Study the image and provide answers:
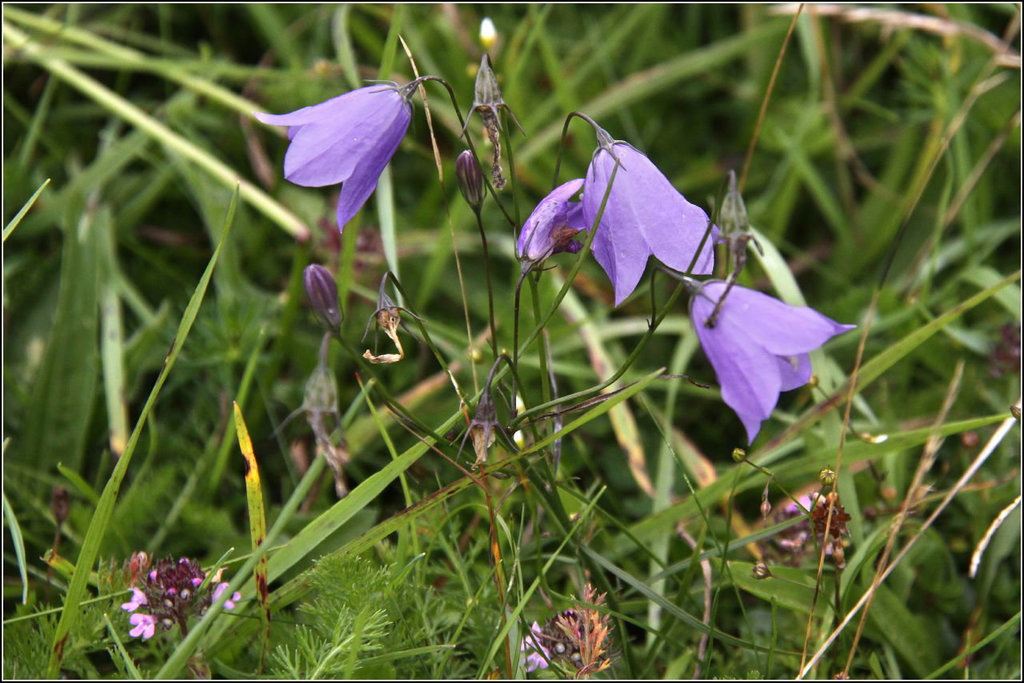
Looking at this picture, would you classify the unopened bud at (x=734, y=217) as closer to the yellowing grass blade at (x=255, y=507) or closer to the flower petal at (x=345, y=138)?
the flower petal at (x=345, y=138)

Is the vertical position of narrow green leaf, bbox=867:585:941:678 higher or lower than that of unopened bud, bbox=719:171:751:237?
lower

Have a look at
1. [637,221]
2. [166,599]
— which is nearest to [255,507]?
[166,599]

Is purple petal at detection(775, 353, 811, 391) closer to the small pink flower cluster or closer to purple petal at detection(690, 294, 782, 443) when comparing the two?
purple petal at detection(690, 294, 782, 443)

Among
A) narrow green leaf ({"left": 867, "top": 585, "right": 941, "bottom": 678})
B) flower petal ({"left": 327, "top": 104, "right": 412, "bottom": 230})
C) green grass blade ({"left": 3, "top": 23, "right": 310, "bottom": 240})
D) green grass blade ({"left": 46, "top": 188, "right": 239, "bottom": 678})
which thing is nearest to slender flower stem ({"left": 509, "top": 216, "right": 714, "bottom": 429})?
flower petal ({"left": 327, "top": 104, "right": 412, "bottom": 230})

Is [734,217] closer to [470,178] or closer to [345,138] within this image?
[470,178]

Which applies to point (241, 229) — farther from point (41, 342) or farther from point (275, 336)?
point (41, 342)

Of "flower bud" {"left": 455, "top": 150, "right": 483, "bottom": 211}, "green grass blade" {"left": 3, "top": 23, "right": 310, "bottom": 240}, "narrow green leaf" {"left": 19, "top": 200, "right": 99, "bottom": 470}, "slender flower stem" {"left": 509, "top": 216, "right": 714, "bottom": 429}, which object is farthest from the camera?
"green grass blade" {"left": 3, "top": 23, "right": 310, "bottom": 240}
